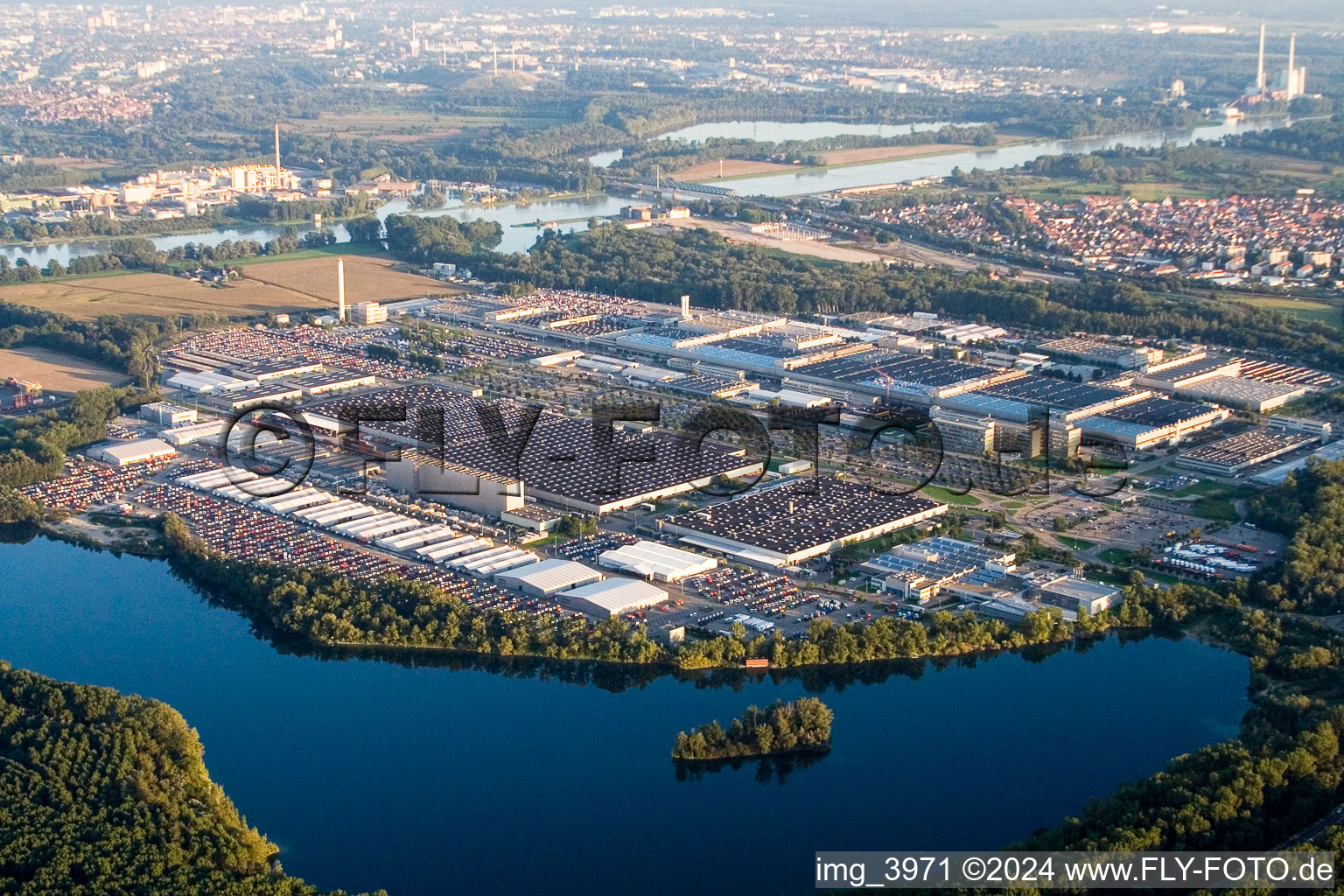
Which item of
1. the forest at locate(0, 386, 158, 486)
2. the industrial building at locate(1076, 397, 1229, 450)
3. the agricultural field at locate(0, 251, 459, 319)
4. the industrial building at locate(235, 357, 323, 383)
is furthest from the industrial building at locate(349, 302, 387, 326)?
the industrial building at locate(1076, 397, 1229, 450)

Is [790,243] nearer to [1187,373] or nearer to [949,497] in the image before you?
[1187,373]

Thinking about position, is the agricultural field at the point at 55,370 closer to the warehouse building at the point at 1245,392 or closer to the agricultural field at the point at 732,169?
the warehouse building at the point at 1245,392

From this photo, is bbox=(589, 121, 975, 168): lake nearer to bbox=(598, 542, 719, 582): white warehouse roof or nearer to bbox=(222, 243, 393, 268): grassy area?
bbox=(222, 243, 393, 268): grassy area

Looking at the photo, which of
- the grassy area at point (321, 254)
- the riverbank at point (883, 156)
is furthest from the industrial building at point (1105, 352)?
the riverbank at point (883, 156)

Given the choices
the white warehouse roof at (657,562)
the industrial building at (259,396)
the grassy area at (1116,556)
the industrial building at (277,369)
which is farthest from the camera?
the industrial building at (277,369)

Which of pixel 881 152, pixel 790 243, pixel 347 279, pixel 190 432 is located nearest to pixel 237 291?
pixel 347 279
